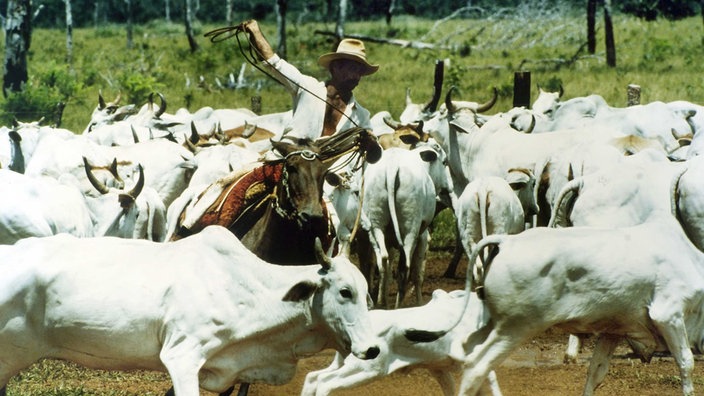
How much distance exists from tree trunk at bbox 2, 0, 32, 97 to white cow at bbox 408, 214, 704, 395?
15.0m

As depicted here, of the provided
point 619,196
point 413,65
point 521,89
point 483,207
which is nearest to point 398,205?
point 483,207

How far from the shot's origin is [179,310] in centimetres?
660

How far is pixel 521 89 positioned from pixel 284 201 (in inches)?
359

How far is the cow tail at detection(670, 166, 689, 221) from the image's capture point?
9.67 m

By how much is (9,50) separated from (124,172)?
411 inches

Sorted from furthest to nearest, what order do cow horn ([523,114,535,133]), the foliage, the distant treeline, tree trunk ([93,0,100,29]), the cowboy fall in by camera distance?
tree trunk ([93,0,100,29]) < the distant treeline < the foliage < cow horn ([523,114,535,133]) < the cowboy

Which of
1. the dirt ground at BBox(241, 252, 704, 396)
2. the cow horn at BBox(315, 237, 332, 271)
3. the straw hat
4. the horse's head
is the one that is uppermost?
the straw hat

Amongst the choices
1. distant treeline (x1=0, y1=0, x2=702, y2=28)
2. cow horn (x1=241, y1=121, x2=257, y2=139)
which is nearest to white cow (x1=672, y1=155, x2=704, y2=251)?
cow horn (x1=241, y1=121, x2=257, y2=139)

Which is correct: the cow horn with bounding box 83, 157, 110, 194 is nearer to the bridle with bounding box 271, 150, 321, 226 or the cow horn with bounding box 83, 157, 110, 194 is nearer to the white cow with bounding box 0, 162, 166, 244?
the white cow with bounding box 0, 162, 166, 244

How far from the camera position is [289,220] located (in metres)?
7.95

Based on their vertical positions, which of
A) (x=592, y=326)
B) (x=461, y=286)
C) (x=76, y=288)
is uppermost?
(x=76, y=288)

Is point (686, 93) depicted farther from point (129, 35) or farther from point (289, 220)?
point (129, 35)

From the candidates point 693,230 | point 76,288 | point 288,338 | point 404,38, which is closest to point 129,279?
point 76,288

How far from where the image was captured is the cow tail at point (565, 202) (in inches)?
404
